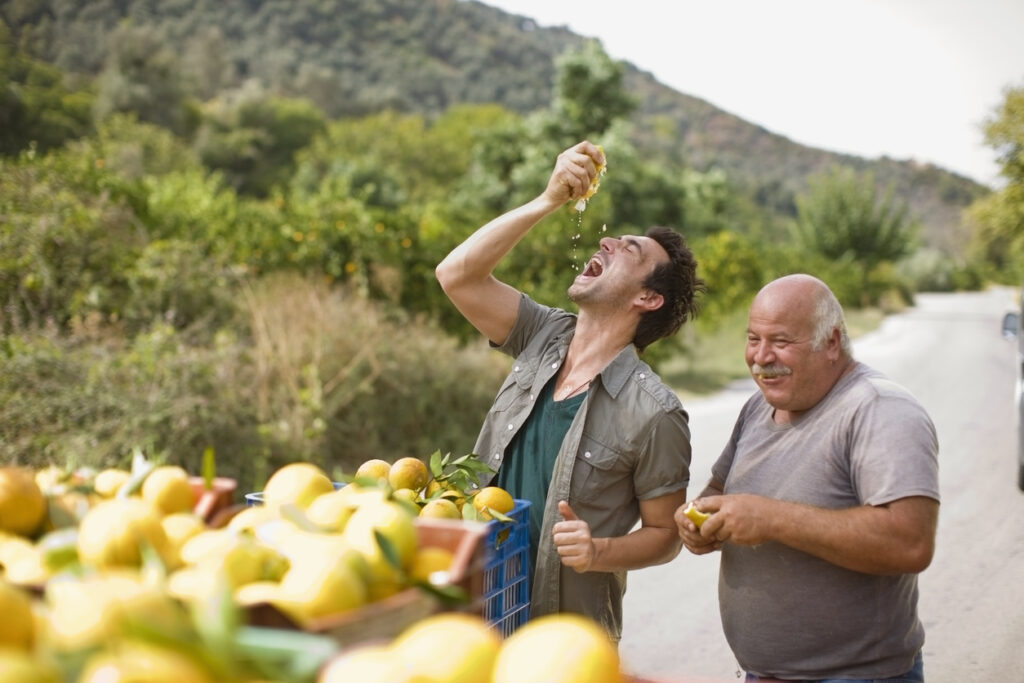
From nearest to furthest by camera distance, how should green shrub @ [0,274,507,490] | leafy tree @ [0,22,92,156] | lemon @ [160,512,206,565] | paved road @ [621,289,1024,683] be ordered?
lemon @ [160,512,206,565]
paved road @ [621,289,1024,683]
green shrub @ [0,274,507,490]
leafy tree @ [0,22,92,156]

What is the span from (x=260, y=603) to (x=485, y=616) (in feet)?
3.84

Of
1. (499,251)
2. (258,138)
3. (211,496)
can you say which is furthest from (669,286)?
(258,138)

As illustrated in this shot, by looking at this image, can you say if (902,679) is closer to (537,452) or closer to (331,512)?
(537,452)

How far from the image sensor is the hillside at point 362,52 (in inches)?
2172

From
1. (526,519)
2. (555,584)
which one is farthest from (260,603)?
(555,584)

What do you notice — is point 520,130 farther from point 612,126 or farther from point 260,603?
point 260,603

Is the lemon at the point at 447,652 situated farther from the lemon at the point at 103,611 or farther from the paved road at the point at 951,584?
the paved road at the point at 951,584

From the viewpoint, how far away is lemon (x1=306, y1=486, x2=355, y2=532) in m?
1.55

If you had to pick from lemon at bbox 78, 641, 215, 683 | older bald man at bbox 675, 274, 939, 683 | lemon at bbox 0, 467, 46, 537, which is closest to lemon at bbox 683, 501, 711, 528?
older bald man at bbox 675, 274, 939, 683

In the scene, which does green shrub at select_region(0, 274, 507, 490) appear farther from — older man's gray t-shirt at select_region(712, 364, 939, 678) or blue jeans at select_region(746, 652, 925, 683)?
blue jeans at select_region(746, 652, 925, 683)

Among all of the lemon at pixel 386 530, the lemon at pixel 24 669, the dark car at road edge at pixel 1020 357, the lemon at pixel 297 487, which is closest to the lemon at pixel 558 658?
the lemon at pixel 386 530

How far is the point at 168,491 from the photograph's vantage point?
1636mm

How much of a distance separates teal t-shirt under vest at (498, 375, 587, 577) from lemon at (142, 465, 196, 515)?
127 cm

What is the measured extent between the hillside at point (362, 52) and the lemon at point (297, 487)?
49833mm
